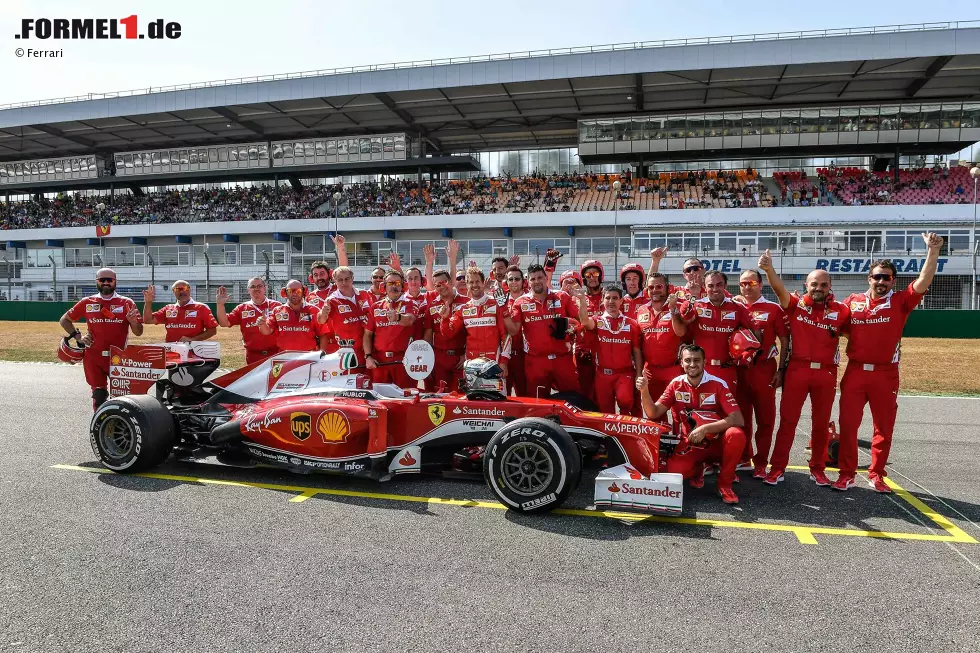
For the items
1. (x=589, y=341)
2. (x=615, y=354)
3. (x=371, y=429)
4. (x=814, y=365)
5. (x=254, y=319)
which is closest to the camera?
(x=371, y=429)

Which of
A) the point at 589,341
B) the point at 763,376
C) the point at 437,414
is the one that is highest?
the point at 589,341

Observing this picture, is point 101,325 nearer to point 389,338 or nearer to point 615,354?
point 389,338

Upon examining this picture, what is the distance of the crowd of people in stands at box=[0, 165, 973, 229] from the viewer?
3117 cm

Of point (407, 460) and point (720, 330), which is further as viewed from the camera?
point (720, 330)

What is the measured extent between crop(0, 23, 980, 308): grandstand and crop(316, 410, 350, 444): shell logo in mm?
21089

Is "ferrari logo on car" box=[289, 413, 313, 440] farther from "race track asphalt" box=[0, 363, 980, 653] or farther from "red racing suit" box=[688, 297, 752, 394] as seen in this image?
"red racing suit" box=[688, 297, 752, 394]

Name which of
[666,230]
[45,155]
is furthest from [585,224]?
[45,155]

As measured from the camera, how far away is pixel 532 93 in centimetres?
3259

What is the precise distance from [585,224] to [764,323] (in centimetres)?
2787

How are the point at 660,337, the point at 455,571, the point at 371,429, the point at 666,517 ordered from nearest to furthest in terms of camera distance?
the point at 455,571 < the point at 666,517 < the point at 371,429 < the point at 660,337

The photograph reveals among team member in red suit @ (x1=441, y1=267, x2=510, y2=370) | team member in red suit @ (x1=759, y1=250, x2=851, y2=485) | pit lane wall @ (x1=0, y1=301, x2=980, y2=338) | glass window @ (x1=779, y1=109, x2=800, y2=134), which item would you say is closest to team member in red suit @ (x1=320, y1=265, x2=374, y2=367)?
team member in red suit @ (x1=441, y1=267, x2=510, y2=370)

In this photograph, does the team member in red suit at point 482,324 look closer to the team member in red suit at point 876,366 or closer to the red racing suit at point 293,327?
the red racing suit at point 293,327

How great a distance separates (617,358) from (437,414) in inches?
73.2

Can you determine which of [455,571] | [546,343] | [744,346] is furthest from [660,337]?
[455,571]
